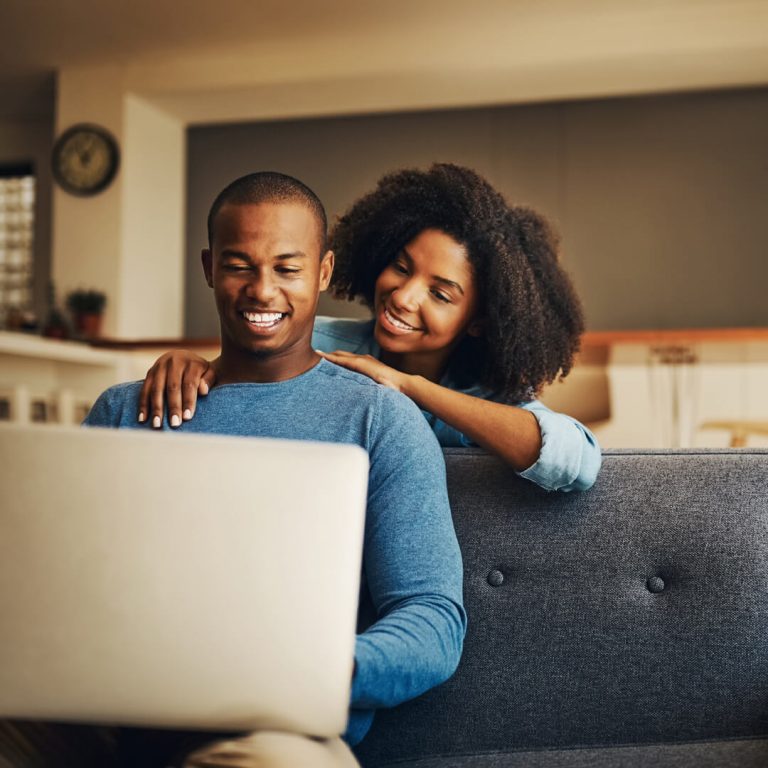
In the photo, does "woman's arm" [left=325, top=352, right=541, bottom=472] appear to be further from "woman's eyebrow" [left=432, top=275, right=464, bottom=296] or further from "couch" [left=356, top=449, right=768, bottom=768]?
"woman's eyebrow" [left=432, top=275, right=464, bottom=296]

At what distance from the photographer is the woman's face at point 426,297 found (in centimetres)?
169

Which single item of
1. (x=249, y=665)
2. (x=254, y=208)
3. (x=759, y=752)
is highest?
(x=254, y=208)

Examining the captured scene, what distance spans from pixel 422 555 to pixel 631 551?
1.14ft

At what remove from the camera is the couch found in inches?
50.6

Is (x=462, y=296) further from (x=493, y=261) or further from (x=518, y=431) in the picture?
(x=518, y=431)

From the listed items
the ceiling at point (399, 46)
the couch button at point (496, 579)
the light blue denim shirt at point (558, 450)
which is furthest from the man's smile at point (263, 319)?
the ceiling at point (399, 46)

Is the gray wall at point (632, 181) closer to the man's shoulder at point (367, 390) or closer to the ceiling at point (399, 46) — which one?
the ceiling at point (399, 46)

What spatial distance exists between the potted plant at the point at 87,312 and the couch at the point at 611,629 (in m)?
4.66

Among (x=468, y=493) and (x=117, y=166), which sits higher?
(x=117, y=166)

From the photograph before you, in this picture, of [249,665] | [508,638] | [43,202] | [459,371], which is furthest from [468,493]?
[43,202]

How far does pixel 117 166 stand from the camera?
18.7 ft

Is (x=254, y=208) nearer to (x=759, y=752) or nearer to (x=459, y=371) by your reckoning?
(x=459, y=371)

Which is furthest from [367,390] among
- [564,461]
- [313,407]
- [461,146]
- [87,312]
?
[461,146]

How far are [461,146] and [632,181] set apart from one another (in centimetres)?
105
